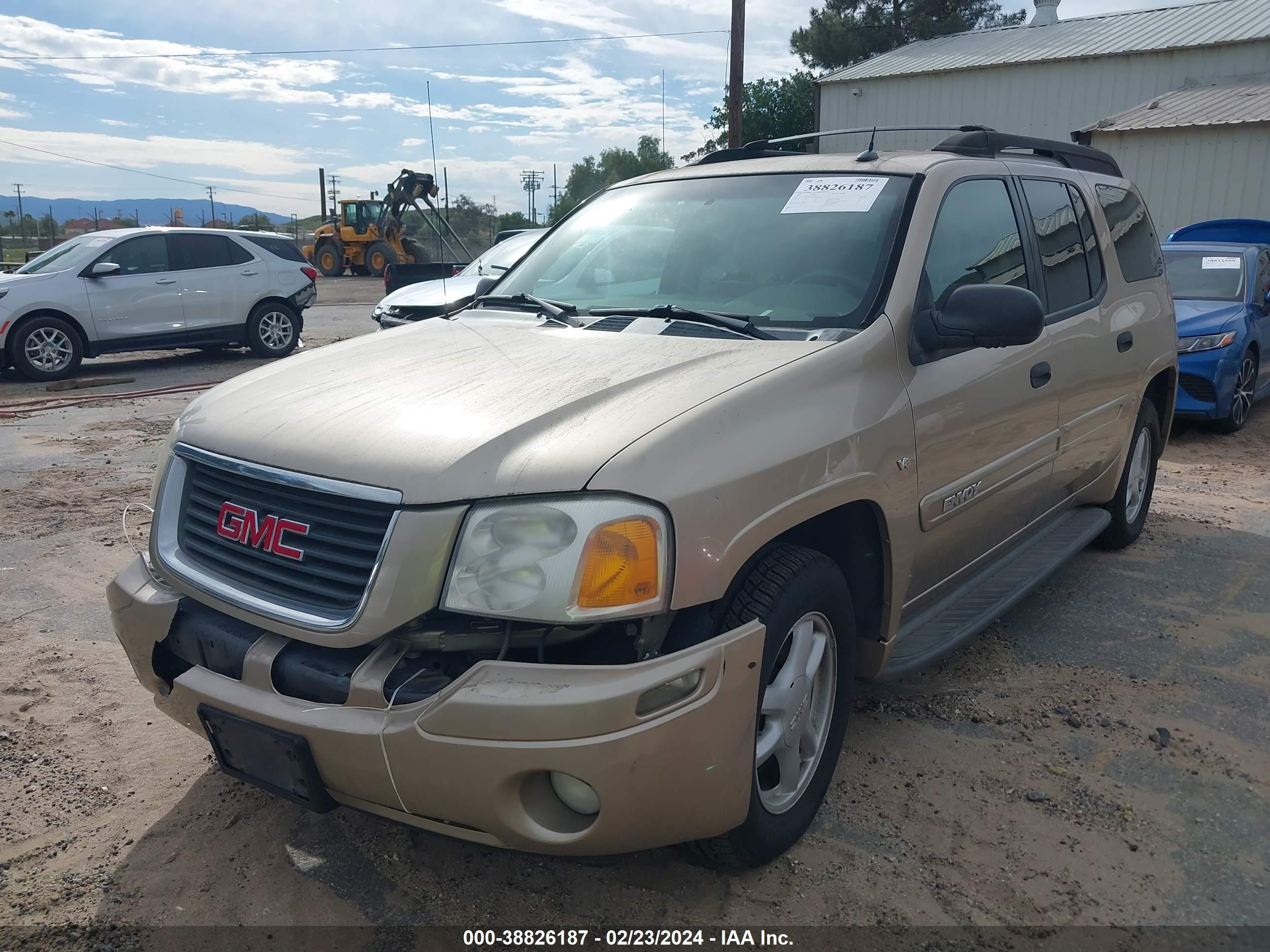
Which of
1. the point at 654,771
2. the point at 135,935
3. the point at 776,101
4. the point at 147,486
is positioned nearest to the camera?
the point at 654,771

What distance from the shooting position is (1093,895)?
2443 mm

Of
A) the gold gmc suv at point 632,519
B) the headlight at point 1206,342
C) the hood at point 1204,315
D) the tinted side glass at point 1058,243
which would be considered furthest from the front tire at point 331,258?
the tinted side glass at point 1058,243

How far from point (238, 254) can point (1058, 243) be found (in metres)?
11.6

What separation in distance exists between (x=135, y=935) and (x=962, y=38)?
95.9ft

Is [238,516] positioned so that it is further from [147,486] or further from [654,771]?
[147,486]

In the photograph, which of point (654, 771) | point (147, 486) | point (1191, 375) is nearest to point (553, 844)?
point (654, 771)

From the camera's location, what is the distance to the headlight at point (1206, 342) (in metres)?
8.03

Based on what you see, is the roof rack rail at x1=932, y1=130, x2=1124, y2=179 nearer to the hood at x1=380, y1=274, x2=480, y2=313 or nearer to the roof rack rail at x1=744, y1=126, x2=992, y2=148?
the roof rack rail at x1=744, y1=126, x2=992, y2=148

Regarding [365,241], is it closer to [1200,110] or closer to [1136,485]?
[1200,110]

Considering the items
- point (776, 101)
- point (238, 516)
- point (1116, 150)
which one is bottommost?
point (238, 516)

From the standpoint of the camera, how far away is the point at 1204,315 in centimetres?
834

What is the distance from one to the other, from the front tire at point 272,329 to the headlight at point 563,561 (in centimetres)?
1217


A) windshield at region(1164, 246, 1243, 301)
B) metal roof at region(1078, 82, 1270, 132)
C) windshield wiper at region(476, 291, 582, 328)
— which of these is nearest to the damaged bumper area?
windshield wiper at region(476, 291, 582, 328)

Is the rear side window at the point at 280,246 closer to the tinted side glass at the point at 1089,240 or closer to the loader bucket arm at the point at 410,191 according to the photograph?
the loader bucket arm at the point at 410,191
